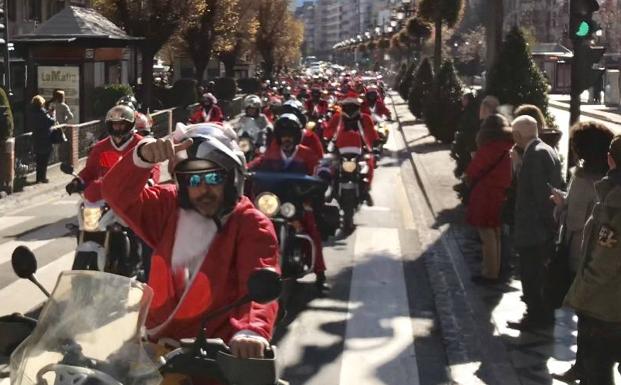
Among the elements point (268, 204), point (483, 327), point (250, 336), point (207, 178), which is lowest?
point (483, 327)

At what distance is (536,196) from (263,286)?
492 cm

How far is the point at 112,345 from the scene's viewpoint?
2.91 meters

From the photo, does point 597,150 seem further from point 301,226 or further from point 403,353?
point 301,226

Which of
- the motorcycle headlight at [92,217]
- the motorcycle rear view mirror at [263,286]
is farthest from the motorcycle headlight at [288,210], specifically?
the motorcycle rear view mirror at [263,286]

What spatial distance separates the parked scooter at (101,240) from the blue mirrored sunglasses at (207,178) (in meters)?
4.40

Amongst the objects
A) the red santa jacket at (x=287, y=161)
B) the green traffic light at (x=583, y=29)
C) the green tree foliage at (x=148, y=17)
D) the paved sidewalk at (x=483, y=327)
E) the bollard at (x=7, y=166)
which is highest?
the green tree foliage at (x=148, y=17)

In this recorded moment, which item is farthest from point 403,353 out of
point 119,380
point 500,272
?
point 119,380

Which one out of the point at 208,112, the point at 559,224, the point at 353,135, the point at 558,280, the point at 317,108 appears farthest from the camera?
the point at 317,108

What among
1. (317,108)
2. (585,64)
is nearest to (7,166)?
(317,108)

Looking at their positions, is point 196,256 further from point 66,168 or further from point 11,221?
point 11,221

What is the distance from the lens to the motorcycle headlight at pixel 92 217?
8016mm

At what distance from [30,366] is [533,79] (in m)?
11.3

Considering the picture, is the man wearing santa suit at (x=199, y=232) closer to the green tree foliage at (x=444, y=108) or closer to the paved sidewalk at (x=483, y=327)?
the paved sidewalk at (x=483, y=327)

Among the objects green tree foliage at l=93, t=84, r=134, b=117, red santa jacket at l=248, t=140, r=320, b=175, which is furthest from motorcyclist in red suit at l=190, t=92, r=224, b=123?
green tree foliage at l=93, t=84, r=134, b=117
